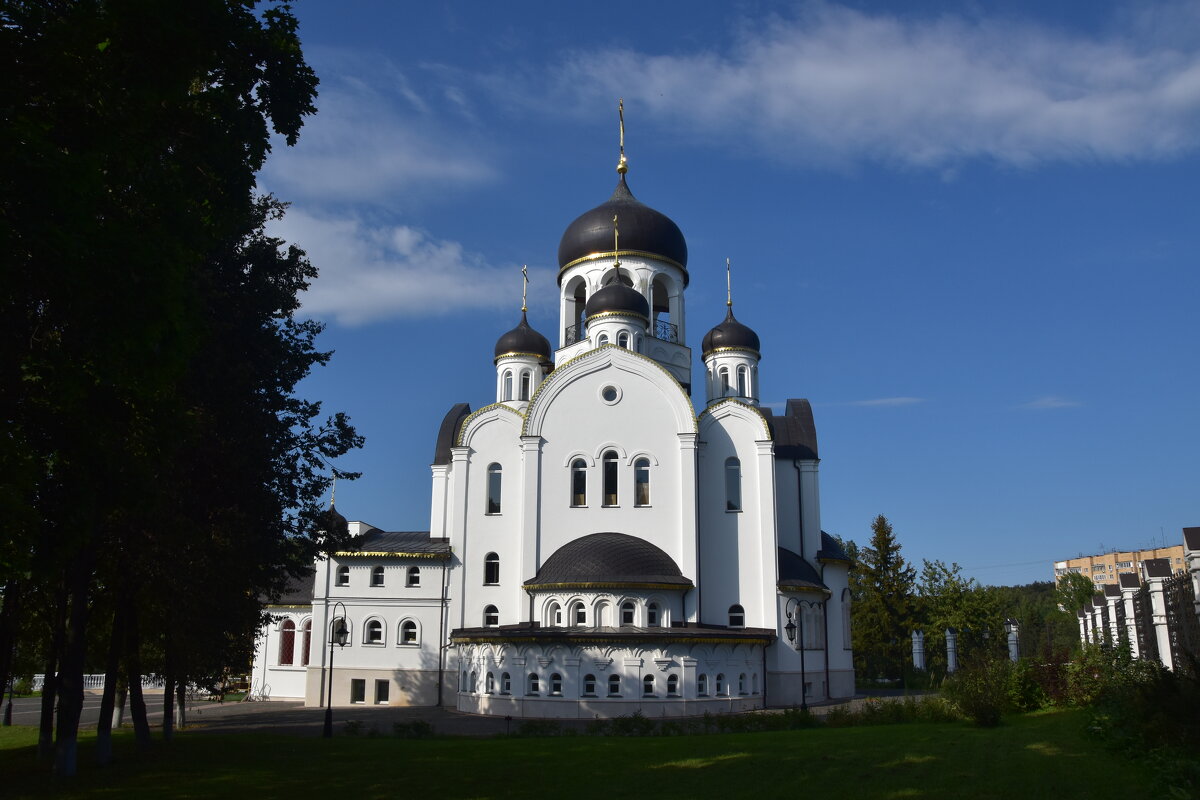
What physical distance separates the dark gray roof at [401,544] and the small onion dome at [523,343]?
8148 mm

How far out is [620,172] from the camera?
143 ft

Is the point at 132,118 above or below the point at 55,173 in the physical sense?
above

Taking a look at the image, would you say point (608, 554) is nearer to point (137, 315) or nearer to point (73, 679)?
point (73, 679)

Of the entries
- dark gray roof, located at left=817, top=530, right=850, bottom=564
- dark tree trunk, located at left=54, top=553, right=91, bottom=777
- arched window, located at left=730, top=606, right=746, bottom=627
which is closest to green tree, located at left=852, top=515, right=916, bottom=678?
dark gray roof, located at left=817, top=530, right=850, bottom=564

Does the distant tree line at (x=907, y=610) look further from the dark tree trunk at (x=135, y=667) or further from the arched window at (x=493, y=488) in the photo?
the dark tree trunk at (x=135, y=667)

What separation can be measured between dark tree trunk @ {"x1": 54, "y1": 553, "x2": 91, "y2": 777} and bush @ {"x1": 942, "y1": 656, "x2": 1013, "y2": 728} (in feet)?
56.2

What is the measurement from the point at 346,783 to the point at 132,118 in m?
9.79

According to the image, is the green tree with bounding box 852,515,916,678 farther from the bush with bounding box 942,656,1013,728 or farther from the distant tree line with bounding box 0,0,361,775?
the distant tree line with bounding box 0,0,361,775

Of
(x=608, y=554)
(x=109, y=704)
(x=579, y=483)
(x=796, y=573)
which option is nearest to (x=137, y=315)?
(x=109, y=704)

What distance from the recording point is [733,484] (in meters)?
33.7

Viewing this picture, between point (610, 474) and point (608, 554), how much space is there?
3798mm

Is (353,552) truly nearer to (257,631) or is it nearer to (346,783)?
(257,631)

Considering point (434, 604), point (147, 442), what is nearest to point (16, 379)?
point (147, 442)

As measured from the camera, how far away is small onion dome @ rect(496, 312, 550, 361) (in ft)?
130
